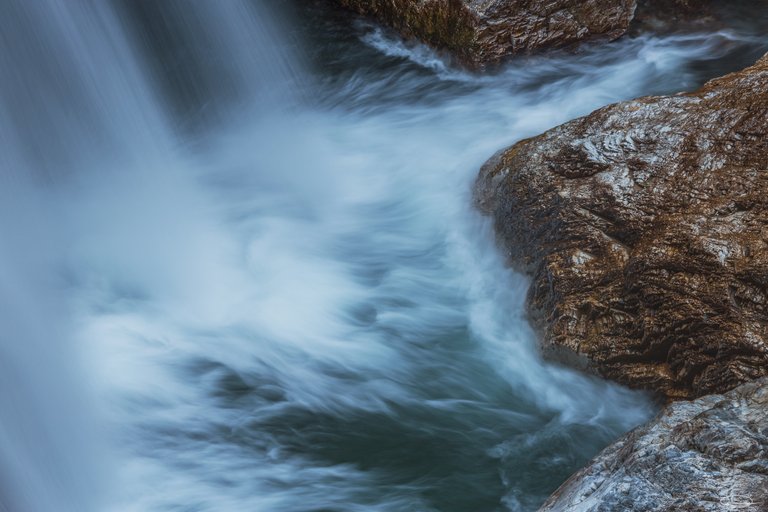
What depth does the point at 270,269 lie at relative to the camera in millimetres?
5832

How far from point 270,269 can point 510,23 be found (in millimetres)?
3174

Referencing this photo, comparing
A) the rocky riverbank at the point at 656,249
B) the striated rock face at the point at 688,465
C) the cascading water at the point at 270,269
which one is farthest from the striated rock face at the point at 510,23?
the striated rock face at the point at 688,465

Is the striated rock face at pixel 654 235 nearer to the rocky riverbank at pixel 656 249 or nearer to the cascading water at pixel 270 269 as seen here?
the rocky riverbank at pixel 656 249

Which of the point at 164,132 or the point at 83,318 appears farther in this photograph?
the point at 164,132

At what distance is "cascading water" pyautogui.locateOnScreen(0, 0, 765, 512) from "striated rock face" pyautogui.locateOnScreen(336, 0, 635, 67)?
0.19 metres

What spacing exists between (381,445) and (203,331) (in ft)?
4.66

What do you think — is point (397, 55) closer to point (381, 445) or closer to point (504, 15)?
point (504, 15)

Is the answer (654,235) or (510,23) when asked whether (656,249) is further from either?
(510,23)

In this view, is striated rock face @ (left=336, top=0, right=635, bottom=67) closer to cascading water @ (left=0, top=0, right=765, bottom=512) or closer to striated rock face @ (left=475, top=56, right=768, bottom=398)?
cascading water @ (left=0, top=0, right=765, bottom=512)

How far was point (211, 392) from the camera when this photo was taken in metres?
4.84

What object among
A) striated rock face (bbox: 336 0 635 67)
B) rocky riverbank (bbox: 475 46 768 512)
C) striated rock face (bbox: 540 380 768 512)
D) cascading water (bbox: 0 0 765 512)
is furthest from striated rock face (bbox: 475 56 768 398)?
striated rock face (bbox: 336 0 635 67)

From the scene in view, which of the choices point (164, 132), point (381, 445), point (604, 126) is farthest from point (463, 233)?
point (164, 132)

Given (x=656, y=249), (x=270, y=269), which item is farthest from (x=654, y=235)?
(x=270, y=269)

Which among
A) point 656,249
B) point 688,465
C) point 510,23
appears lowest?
point 688,465
